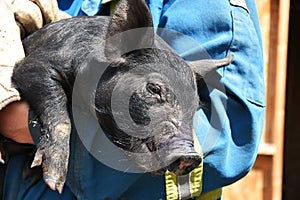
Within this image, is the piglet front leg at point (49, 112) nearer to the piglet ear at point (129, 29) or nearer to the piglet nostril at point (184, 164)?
the piglet ear at point (129, 29)

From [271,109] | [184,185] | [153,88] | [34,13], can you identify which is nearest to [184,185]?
[184,185]

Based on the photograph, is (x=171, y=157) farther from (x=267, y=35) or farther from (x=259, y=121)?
(x=267, y=35)

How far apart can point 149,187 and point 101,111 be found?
0.23 m

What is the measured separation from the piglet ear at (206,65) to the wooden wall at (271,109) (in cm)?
201

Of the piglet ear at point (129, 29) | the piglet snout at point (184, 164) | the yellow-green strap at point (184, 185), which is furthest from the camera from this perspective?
the yellow-green strap at point (184, 185)

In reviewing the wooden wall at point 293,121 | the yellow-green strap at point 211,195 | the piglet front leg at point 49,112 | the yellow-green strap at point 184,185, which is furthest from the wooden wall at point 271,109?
the piglet front leg at point 49,112

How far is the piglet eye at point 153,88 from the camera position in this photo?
163 centimetres

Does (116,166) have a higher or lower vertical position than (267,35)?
higher

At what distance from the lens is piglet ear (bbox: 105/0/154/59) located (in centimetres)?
161

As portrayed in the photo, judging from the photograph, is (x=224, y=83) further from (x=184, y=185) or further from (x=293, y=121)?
(x=293, y=121)

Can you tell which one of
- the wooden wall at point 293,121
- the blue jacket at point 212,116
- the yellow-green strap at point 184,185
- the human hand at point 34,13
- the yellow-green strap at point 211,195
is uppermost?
the human hand at point 34,13

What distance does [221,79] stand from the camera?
178 cm

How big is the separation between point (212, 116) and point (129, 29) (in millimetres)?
318

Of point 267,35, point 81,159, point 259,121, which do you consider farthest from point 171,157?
point 267,35
